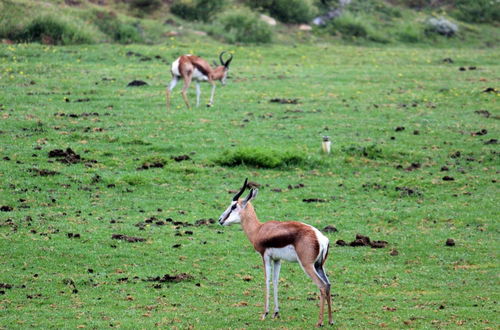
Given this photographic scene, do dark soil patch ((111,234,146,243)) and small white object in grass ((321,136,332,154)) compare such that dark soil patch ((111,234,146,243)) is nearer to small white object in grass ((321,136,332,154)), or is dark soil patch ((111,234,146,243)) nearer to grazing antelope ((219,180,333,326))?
grazing antelope ((219,180,333,326))

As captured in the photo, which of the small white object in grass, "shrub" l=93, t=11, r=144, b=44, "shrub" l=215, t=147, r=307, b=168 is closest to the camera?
"shrub" l=215, t=147, r=307, b=168

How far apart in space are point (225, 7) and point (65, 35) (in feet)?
36.5

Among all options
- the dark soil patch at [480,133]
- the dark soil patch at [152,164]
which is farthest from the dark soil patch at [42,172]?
the dark soil patch at [480,133]

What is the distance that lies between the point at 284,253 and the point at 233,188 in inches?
261

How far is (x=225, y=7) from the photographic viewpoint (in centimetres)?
3819

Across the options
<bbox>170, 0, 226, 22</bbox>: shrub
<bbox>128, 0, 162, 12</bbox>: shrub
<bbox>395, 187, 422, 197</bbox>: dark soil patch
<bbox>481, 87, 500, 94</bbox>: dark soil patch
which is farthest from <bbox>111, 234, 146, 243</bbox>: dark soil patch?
<bbox>128, 0, 162, 12</bbox>: shrub

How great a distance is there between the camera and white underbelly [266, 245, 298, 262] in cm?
884

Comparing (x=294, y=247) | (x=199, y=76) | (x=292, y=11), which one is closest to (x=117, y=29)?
(x=292, y=11)

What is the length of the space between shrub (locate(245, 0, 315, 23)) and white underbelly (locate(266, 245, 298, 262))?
30.7m

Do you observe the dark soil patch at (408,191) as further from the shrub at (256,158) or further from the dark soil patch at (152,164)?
the dark soil patch at (152,164)

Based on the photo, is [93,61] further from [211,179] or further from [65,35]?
[211,179]

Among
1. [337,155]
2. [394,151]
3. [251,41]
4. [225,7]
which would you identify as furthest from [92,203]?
[225,7]

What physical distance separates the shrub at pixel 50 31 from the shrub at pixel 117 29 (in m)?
2.75

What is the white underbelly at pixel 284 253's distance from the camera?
29.0 ft
